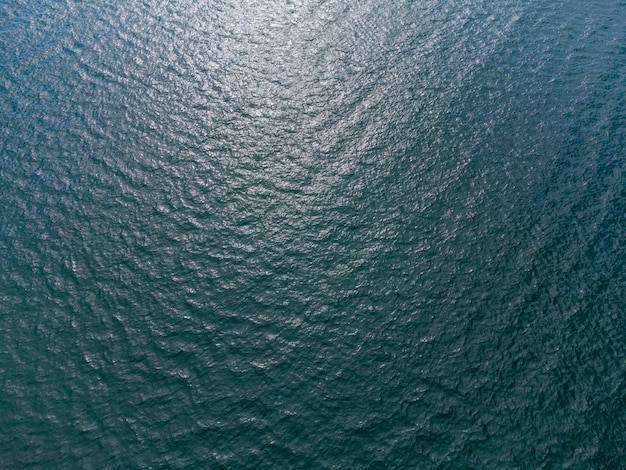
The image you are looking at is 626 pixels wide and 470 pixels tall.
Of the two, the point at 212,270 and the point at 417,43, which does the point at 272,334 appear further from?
the point at 417,43

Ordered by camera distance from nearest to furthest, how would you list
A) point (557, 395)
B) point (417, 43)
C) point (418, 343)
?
point (557, 395) → point (418, 343) → point (417, 43)

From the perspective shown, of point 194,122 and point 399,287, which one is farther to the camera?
point 194,122

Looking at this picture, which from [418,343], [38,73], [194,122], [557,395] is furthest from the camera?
[38,73]

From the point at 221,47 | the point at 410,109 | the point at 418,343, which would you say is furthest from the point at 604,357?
the point at 221,47

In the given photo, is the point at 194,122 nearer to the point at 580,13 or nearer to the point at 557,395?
the point at 557,395

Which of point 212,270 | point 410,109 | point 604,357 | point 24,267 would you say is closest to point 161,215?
point 212,270

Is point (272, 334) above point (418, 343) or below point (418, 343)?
above

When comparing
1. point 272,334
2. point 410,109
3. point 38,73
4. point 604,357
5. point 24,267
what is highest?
point 38,73
